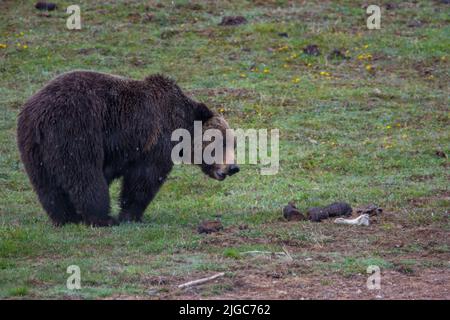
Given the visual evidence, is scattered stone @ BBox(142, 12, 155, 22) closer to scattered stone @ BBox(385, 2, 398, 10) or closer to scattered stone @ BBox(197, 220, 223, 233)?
scattered stone @ BBox(385, 2, 398, 10)

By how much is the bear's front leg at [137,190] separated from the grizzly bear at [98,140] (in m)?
0.01

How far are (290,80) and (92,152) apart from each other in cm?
903

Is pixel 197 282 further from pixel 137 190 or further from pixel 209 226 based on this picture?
pixel 137 190

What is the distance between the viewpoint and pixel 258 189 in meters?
13.8

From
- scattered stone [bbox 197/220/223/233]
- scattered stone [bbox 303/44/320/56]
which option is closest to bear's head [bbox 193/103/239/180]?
→ scattered stone [bbox 197/220/223/233]

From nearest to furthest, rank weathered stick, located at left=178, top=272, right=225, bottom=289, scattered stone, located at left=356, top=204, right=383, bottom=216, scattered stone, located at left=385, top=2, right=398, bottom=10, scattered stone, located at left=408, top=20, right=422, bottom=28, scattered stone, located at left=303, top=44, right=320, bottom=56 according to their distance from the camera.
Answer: weathered stick, located at left=178, top=272, right=225, bottom=289, scattered stone, located at left=356, top=204, right=383, bottom=216, scattered stone, located at left=303, top=44, right=320, bottom=56, scattered stone, located at left=408, top=20, right=422, bottom=28, scattered stone, located at left=385, top=2, right=398, bottom=10

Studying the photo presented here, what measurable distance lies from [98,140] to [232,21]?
1170cm

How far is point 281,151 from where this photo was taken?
15.7 meters

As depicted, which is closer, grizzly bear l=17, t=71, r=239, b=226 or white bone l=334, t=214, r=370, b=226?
grizzly bear l=17, t=71, r=239, b=226

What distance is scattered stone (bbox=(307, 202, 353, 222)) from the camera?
11.5m

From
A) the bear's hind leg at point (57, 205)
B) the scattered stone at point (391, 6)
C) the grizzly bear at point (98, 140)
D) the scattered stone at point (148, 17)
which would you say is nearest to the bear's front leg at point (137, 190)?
the grizzly bear at point (98, 140)

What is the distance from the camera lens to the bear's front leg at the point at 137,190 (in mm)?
11617

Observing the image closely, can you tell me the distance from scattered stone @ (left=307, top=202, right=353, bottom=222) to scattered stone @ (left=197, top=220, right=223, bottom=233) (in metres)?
1.25

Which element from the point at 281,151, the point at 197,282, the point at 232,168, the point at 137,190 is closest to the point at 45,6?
the point at 281,151
